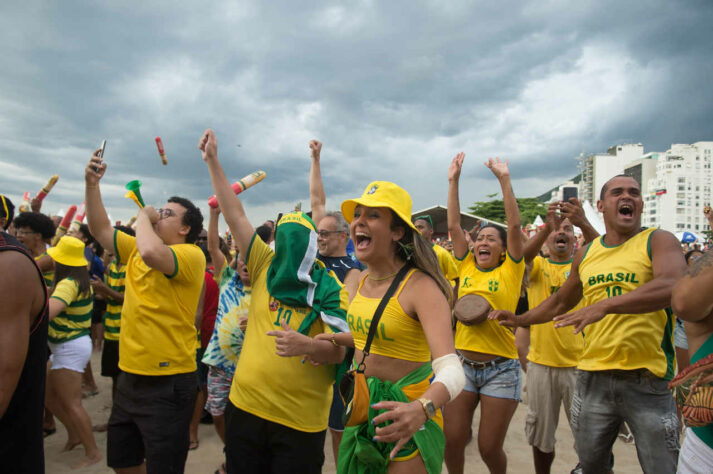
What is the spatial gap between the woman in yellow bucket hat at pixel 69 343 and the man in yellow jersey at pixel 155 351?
4.36 feet

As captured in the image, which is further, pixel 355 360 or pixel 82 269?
pixel 82 269

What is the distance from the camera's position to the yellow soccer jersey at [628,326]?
9.94 feet

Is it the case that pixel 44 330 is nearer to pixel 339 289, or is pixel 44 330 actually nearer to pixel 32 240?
pixel 339 289

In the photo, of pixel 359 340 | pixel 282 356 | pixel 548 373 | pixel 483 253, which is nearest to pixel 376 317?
pixel 359 340

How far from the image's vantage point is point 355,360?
8.65ft

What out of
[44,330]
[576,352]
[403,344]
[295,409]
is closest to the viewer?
[44,330]

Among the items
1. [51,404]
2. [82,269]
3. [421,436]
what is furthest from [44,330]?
[51,404]

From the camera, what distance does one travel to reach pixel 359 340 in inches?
101

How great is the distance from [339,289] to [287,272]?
1.29ft

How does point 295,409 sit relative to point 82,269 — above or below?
below

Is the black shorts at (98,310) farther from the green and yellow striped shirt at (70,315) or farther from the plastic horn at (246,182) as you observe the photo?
the plastic horn at (246,182)

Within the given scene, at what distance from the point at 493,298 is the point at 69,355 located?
174 inches

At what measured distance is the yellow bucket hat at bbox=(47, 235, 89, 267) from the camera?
4.52m

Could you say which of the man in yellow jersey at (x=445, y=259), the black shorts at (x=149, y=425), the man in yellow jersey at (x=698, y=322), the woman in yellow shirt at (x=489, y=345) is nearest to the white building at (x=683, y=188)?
the man in yellow jersey at (x=445, y=259)
